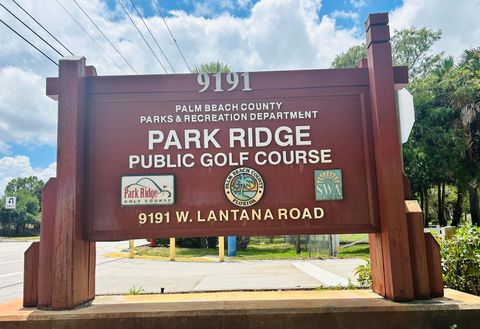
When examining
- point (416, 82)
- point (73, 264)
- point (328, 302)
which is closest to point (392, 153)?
point (328, 302)

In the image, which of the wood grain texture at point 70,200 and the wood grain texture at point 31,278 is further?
the wood grain texture at point 31,278

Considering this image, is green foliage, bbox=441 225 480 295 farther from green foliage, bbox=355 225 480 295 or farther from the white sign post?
the white sign post

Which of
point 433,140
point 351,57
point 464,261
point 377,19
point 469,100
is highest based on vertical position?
point 351,57

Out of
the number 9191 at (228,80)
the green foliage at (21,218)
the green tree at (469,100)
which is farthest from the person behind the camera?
the green foliage at (21,218)

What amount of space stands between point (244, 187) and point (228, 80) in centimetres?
141

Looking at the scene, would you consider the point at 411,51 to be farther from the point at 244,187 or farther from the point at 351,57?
the point at 244,187

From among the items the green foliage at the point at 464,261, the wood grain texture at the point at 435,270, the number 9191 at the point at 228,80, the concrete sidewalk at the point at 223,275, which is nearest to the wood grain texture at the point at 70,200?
the number 9191 at the point at 228,80

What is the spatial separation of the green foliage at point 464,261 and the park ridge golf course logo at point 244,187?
10.4 feet

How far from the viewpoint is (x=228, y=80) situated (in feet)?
18.1

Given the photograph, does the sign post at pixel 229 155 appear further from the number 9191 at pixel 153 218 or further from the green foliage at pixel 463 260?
the green foliage at pixel 463 260

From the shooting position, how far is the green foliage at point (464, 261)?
601cm

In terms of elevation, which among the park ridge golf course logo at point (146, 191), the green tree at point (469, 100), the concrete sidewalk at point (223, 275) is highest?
the green tree at point (469, 100)

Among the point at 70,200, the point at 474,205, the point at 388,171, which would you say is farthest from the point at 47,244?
the point at 474,205

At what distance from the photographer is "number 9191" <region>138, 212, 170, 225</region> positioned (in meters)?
5.26
